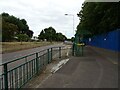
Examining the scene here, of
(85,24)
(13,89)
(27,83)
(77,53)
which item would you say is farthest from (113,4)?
(13,89)

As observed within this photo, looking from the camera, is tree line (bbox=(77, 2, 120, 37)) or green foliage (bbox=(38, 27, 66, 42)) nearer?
tree line (bbox=(77, 2, 120, 37))

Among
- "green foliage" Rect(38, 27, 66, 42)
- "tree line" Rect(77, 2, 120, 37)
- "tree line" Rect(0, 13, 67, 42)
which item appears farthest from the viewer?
"green foliage" Rect(38, 27, 66, 42)

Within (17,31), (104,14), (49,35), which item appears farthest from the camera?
(49,35)

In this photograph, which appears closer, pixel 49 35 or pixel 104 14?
pixel 104 14

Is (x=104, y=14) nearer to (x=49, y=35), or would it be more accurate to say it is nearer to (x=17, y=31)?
(x=17, y=31)

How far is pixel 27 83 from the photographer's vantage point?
10977 mm

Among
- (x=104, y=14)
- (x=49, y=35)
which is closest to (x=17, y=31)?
(x=104, y=14)

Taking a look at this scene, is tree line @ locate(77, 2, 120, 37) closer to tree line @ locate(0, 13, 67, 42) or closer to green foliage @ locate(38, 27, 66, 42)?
tree line @ locate(0, 13, 67, 42)

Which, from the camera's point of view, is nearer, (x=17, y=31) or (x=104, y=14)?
(x=104, y=14)

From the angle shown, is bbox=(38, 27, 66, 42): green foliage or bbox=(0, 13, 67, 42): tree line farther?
bbox=(38, 27, 66, 42): green foliage

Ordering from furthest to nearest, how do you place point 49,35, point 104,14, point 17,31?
point 49,35, point 17,31, point 104,14

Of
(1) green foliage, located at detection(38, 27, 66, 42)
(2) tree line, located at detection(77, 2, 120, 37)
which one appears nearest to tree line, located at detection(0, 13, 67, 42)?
(1) green foliage, located at detection(38, 27, 66, 42)

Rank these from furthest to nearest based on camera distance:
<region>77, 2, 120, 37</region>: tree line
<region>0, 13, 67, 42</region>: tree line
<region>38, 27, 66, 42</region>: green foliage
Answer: <region>38, 27, 66, 42</region>: green foliage, <region>0, 13, 67, 42</region>: tree line, <region>77, 2, 120, 37</region>: tree line

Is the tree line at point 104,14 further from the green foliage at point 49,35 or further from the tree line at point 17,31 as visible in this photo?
the green foliage at point 49,35
